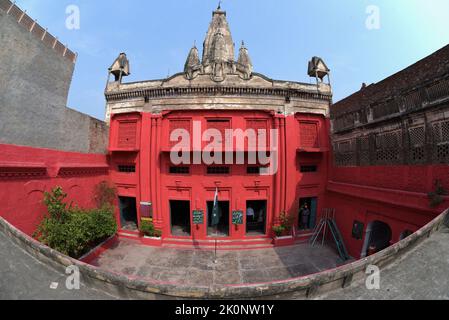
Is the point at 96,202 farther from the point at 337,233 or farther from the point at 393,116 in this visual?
the point at 393,116

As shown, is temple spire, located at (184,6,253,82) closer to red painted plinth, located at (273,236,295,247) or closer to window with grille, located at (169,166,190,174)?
window with grille, located at (169,166,190,174)

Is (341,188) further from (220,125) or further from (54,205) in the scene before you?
(54,205)

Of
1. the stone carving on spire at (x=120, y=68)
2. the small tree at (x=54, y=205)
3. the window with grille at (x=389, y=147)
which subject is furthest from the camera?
the stone carving on spire at (x=120, y=68)

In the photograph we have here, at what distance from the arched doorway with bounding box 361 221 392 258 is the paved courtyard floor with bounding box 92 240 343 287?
4.56 feet

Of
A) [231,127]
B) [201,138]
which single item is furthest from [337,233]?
[201,138]

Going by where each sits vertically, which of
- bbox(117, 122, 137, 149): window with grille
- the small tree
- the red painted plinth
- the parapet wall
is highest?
bbox(117, 122, 137, 149): window with grille

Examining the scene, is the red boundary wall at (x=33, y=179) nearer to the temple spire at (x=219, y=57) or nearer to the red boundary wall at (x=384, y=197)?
the temple spire at (x=219, y=57)

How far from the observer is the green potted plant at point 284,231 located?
1088 centimetres

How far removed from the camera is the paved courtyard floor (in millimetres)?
8156

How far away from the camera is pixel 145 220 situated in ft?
36.2

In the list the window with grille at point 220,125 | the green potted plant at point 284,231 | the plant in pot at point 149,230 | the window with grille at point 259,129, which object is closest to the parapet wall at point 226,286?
the plant in pot at point 149,230

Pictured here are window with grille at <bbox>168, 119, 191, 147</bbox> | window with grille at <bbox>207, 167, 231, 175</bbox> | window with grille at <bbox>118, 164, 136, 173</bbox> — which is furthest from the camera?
window with grille at <bbox>118, 164, 136, 173</bbox>

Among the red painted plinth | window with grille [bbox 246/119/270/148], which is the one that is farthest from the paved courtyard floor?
window with grille [bbox 246/119/270/148]

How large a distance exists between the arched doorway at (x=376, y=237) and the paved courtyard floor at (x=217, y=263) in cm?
139
